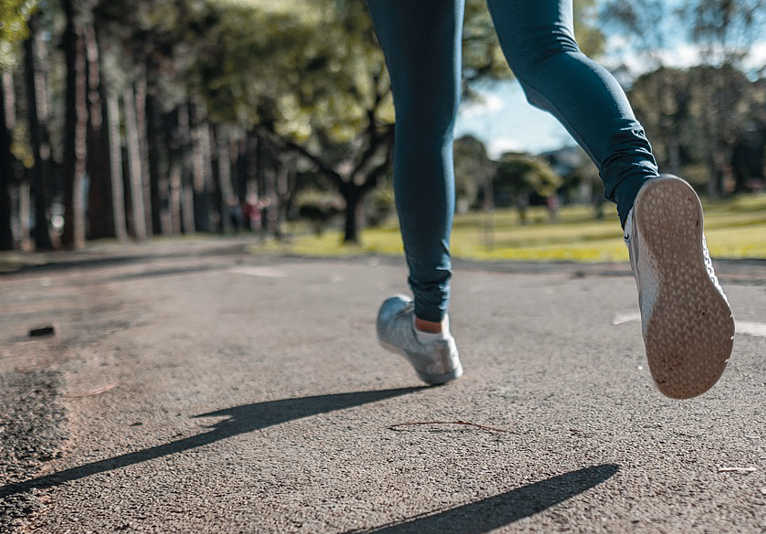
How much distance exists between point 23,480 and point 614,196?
1327mm

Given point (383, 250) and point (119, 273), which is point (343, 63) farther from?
point (119, 273)

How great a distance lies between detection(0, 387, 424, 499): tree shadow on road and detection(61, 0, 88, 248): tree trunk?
68.3ft

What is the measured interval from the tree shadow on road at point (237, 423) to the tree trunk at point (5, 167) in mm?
21240

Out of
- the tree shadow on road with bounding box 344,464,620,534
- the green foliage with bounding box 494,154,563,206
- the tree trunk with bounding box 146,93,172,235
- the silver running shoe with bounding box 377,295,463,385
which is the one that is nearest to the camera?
the tree shadow on road with bounding box 344,464,620,534

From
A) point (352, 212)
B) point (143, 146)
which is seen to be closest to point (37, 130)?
point (352, 212)

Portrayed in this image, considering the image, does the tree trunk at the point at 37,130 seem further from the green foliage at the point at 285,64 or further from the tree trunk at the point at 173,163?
the tree trunk at the point at 173,163

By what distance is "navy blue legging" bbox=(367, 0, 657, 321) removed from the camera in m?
1.45

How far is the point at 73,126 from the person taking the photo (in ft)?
68.5

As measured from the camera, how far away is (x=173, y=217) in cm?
3644

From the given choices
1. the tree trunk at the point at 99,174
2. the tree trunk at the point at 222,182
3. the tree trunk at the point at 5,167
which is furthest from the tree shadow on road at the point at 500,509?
the tree trunk at the point at 222,182

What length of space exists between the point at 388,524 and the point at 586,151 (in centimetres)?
87

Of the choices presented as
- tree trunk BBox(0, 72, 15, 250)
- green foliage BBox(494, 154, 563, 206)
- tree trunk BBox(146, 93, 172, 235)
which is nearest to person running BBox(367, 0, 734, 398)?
tree trunk BBox(0, 72, 15, 250)

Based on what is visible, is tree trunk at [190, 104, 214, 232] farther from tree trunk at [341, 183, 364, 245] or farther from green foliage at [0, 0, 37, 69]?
green foliage at [0, 0, 37, 69]

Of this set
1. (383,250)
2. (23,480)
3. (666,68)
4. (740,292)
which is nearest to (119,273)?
(383,250)
